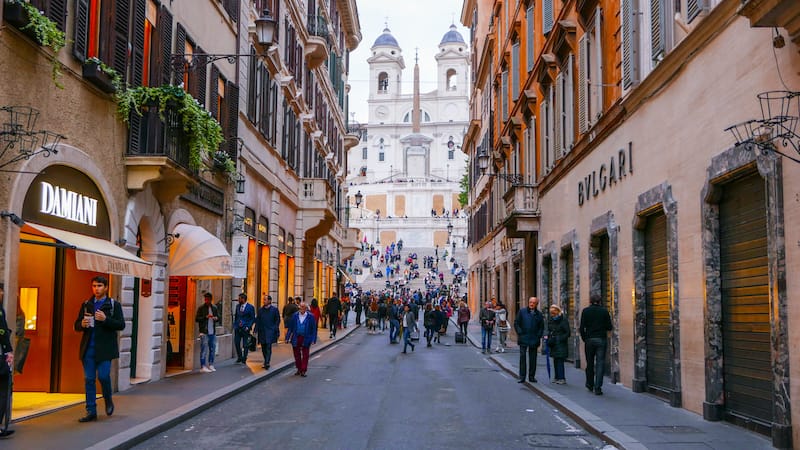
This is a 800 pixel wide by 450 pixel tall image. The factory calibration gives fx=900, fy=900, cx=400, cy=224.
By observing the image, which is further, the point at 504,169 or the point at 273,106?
the point at 504,169

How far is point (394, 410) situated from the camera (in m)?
13.3

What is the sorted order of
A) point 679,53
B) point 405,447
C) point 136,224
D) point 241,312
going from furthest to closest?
point 241,312
point 136,224
point 679,53
point 405,447

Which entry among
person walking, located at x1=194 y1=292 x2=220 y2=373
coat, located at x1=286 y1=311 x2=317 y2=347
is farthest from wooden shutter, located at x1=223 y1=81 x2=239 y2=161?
coat, located at x1=286 y1=311 x2=317 y2=347

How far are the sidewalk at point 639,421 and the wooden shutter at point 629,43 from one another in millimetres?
5306

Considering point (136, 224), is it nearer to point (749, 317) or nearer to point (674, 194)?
point (674, 194)

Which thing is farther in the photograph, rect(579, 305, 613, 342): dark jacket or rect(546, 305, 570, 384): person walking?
rect(546, 305, 570, 384): person walking

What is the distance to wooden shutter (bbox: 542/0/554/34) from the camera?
24250 millimetres

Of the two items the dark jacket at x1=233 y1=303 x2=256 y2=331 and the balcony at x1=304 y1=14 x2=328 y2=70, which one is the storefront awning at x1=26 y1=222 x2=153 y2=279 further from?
the balcony at x1=304 y1=14 x2=328 y2=70

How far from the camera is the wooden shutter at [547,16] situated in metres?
24.2

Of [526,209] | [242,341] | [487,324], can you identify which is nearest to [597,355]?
[242,341]

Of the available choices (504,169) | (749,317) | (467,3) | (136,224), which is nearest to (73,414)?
(136,224)

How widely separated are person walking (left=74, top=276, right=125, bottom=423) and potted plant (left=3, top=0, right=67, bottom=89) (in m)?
2.86

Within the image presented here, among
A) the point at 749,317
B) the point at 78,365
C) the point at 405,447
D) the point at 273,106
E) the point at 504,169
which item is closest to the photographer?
the point at 405,447

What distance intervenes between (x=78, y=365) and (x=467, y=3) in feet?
159
